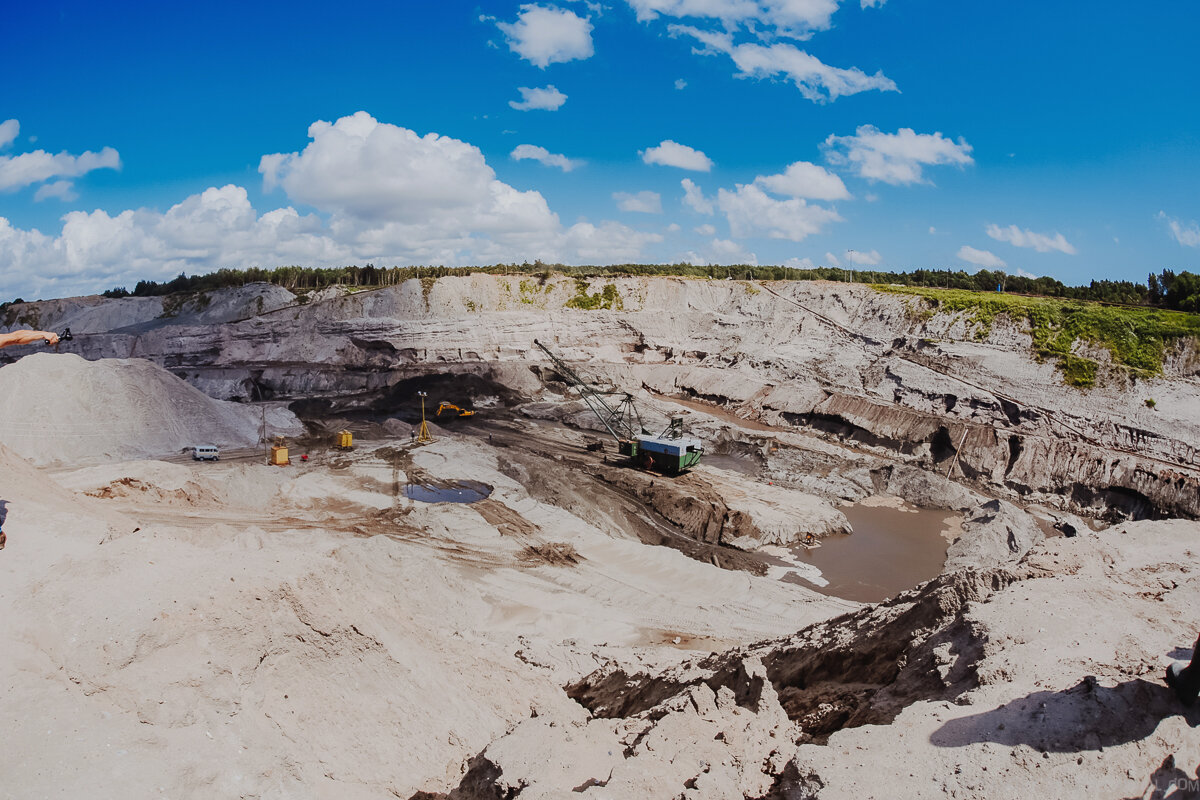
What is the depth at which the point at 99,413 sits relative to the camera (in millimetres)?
25828

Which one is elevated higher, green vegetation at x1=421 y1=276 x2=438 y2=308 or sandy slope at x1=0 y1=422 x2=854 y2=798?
green vegetation at x1=421 y1=276 x2=438 y2=308

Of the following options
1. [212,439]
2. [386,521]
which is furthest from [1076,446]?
[212,439]

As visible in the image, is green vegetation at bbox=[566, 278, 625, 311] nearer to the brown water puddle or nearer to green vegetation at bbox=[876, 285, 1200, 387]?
green vegetation at bbox=[876, 285, 1200, 387]

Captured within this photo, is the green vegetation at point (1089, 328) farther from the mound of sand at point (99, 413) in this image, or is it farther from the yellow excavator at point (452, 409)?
the mound of sand at point (99, 413)

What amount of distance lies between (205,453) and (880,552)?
26120 millimetres

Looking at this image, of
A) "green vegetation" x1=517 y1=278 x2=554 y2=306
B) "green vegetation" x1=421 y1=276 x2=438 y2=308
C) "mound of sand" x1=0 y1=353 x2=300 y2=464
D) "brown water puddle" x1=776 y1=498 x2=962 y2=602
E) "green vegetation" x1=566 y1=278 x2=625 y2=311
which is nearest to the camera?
"brown water puddle" x1=776 y1=498 x2=962 y2=602

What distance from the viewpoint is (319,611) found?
828 centimetres

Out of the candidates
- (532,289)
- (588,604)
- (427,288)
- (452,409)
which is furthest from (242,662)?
(532,289)

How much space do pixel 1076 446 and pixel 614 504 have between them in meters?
19.5

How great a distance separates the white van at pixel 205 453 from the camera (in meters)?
25.7

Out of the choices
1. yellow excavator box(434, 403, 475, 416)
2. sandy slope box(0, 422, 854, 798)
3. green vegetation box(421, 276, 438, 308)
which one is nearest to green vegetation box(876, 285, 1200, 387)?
sandy slope box(0, 422, 854, 798)

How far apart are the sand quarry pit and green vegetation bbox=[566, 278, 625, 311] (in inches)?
724

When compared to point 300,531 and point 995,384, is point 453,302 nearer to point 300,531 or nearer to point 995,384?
point 300,531

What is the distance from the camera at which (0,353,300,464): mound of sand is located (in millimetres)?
24125
